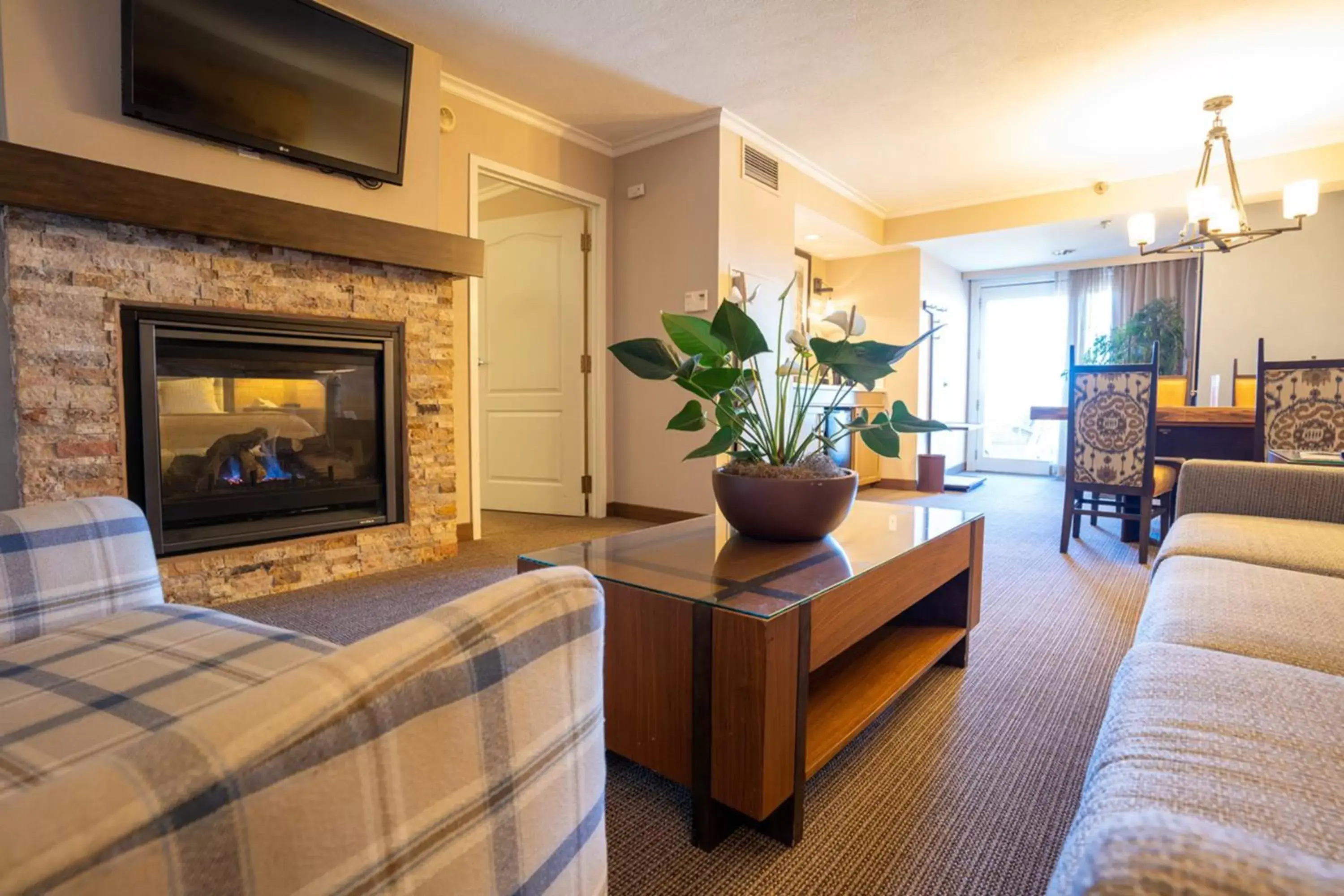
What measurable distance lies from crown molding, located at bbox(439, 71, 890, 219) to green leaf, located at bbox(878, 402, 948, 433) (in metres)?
2.81

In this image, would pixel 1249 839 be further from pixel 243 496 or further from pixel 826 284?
pixel 826 284

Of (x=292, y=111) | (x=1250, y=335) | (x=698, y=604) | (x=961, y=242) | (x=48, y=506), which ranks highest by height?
(x=961, y=242)

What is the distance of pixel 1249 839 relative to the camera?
17.9 inches

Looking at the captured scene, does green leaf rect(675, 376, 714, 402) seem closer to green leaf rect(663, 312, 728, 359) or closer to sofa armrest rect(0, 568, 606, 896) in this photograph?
green leaf rect(663, 312, 728, 359)

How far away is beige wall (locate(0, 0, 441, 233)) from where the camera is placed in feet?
6.44

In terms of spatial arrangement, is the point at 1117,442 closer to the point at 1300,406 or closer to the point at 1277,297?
the point at 1300,406

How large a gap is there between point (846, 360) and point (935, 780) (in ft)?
2.94

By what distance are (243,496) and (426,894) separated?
8.29 ft

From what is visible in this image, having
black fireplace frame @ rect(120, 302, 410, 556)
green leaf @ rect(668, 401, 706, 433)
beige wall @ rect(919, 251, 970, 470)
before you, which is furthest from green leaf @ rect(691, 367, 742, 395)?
beige wall @ rect(919, 251, 970, 470)

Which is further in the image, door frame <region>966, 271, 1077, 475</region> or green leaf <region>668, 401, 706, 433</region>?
door frame <region>966, 271, 1077, 475</region>

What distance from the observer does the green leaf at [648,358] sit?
1387 mm

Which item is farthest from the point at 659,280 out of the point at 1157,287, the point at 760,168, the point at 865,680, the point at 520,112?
the point at 1157,287

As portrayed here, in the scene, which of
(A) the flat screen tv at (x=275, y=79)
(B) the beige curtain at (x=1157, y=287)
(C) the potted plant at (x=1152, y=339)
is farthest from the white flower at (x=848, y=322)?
(B) the beige curtain at (x=1157, y=287)

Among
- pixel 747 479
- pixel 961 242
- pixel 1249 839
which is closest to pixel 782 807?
pixel 747 479
